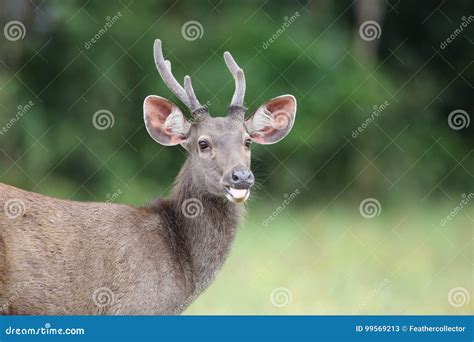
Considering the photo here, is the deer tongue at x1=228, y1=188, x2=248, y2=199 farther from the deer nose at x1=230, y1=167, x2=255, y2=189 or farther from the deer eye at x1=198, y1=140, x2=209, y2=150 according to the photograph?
the deer eye at x1=198, y1=140, x2=209, y2=150

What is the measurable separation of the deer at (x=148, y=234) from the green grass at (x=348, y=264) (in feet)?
6.86

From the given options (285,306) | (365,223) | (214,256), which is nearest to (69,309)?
(214,256)

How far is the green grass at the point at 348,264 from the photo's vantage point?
9953mm

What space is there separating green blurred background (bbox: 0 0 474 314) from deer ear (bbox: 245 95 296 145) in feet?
15.4

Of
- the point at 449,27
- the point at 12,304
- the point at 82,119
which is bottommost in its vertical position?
the point at 82,119

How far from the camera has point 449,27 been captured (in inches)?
663

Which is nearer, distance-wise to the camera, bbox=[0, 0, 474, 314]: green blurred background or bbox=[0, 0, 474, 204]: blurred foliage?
bbox=[0, 0, 474, 314]: green blurred background

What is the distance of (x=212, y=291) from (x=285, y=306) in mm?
1184

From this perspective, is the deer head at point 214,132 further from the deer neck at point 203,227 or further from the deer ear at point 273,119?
the deer neck at point 203,227

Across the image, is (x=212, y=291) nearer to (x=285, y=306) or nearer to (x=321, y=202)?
(x=285, y=306)

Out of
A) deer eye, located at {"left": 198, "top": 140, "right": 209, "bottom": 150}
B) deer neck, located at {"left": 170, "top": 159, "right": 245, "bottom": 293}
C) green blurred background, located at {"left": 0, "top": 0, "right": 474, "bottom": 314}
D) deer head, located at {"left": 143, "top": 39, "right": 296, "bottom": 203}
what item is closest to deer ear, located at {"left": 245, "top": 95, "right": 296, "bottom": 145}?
deer head, located at {"left": 143, "top": 39, "right": 296, "bottom": 203}

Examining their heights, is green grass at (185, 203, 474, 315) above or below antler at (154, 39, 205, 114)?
below

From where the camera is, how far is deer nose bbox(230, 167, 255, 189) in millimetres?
7012

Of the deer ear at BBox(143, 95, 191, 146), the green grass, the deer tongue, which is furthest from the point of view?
the green grass
